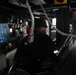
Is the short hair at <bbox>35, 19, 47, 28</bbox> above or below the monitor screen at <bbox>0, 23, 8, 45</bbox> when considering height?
above

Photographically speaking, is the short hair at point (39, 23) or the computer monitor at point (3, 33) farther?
the computer monitor at point (3, 33)

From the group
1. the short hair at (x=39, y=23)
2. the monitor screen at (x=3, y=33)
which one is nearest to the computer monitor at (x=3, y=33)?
the monitor screen at (x=3, y=33)

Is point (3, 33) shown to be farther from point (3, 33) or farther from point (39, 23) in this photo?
point (39, 23)

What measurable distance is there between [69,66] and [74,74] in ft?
0.22

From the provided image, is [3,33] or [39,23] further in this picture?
[3,33]

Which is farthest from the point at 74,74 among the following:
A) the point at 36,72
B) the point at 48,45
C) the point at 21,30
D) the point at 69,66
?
the point at 21,30

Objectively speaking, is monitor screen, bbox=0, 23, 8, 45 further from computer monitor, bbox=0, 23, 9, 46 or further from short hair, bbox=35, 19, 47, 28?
short hair, bbox=35, 19, 47, 28

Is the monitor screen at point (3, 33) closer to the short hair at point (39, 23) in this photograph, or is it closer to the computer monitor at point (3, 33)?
the computer monitor at point (3, 33)

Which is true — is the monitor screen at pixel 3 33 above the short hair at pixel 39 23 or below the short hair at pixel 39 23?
below

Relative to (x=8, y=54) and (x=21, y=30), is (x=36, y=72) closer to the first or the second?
(x=8, y=54)

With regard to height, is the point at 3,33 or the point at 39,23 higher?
the point at 39,23

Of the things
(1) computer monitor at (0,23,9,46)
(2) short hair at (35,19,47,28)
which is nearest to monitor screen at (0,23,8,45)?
(1) computer monitor at (0,23,9,46)

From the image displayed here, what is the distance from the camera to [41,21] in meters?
3.39

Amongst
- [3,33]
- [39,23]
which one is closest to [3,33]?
[3,33]
